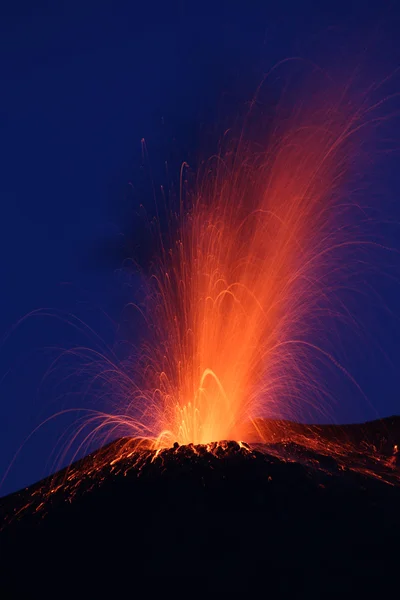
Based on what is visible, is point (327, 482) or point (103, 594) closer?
point (103, 594)

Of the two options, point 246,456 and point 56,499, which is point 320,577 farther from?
point 56,499

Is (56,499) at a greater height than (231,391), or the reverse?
(231,391)

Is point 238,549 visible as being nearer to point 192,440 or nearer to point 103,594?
point 103,594

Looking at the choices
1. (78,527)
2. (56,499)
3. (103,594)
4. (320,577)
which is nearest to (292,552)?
(320,577)

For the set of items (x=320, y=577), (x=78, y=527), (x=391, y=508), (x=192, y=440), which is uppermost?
(x=192, y=440)

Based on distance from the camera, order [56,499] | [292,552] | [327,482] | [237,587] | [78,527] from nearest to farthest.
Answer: [237,587] < [292,552] < [78,527] < [327,482] < [56,499]

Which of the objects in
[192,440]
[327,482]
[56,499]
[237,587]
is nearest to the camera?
[237,587]
